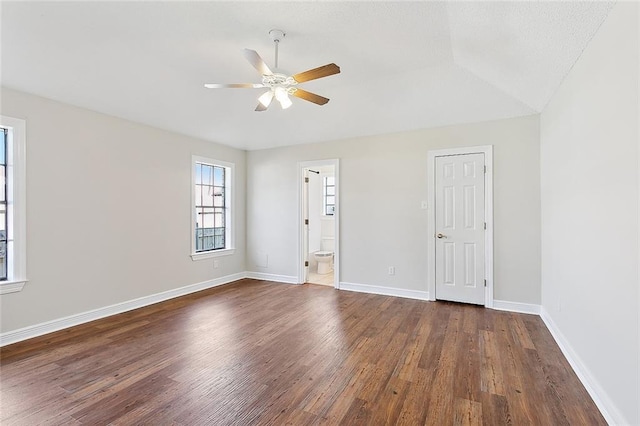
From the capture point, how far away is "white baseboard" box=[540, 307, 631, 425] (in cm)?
183

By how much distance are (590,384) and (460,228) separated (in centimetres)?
234

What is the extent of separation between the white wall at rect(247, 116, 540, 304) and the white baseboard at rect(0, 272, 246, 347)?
144 centimetres

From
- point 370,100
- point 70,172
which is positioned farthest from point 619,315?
point 70,172

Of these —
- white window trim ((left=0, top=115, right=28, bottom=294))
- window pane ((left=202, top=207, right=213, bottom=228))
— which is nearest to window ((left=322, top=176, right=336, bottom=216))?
window pane ((left=202, top=207, right=213, bottom=228))

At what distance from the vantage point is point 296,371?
98.8 inches

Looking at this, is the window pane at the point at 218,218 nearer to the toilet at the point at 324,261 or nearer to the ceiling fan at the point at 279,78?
the toilet at the point at 324,261

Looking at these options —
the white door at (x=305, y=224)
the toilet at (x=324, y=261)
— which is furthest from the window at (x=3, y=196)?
the toilet at (x=324, y=261)

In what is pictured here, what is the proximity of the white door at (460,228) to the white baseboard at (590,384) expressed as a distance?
1160 mm

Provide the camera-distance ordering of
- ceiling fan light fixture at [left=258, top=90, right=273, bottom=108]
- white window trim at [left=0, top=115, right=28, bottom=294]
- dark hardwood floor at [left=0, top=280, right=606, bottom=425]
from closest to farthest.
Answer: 1. dark hardwood floor at [left=0, top=280, right=606, bottom=425]
2. ceiling fan light fixture at [left=258, top=90, right=273, bottom=108]
3. white window trim at [left=0, top=115, right=28, bottom=294]

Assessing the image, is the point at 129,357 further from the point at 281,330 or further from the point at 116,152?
the point at 116,152

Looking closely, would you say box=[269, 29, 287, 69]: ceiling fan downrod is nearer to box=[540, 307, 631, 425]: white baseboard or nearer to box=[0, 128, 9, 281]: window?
box=[0, 128, 9, 281]: window

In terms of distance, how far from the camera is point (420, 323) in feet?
11.7

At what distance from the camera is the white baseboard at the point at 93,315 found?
307 cm

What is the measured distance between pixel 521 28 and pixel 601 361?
93.3 inches
